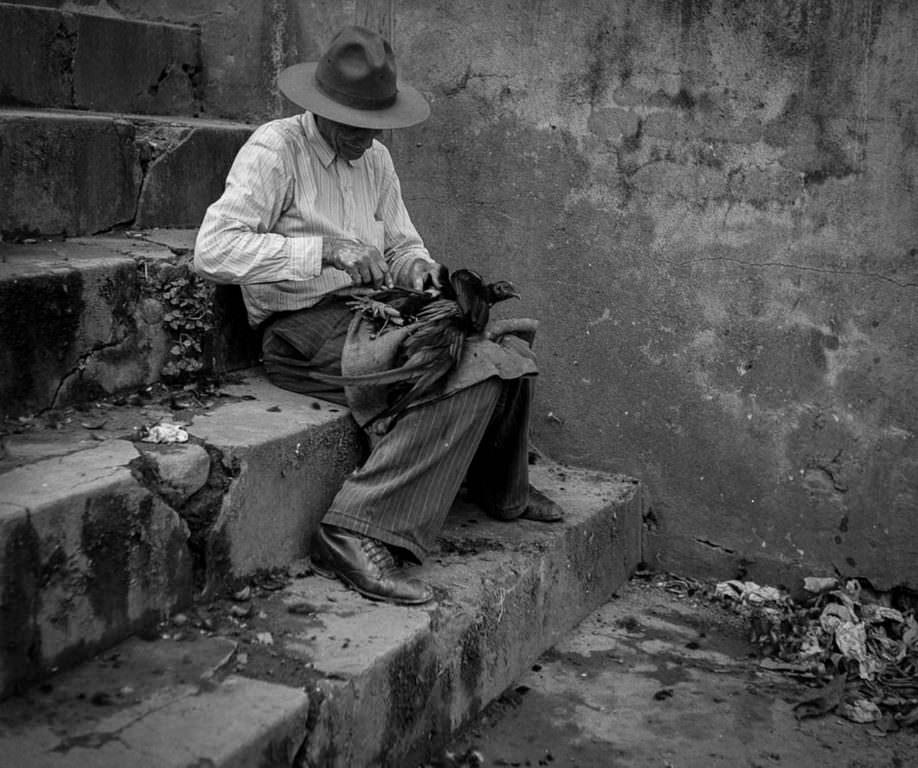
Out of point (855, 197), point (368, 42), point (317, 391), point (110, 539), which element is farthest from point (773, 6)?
point (110, 539)

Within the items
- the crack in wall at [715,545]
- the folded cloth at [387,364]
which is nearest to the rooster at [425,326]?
the folded cloth at [387,364]

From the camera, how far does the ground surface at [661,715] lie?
3328mm

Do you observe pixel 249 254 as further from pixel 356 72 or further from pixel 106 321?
Result: pixel 356 72

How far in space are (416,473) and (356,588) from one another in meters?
0.37

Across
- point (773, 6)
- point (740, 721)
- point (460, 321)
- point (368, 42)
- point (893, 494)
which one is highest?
point (773, 6)

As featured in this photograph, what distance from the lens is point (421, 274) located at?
13.3ft

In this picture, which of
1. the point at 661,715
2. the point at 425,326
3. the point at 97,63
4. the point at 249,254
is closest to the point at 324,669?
the point at 425,326

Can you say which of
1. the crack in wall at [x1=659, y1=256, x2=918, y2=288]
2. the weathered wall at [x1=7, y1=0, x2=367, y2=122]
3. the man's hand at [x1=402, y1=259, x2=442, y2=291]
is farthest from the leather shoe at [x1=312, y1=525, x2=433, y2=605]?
the weathered wall at [x1=7, y1=0, x2=367, y2=122]

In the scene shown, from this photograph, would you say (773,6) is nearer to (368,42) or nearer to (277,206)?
(368,42)

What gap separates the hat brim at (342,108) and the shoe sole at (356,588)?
1370 millimetres

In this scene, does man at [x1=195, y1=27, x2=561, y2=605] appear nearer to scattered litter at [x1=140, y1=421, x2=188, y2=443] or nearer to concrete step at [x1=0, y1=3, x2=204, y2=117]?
scattered litter at [x1=140, y1=421, x2=188, y2=443]

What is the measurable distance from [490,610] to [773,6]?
2.27 metres

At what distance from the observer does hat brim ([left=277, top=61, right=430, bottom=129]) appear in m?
3.63

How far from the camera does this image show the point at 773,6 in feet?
13.1
